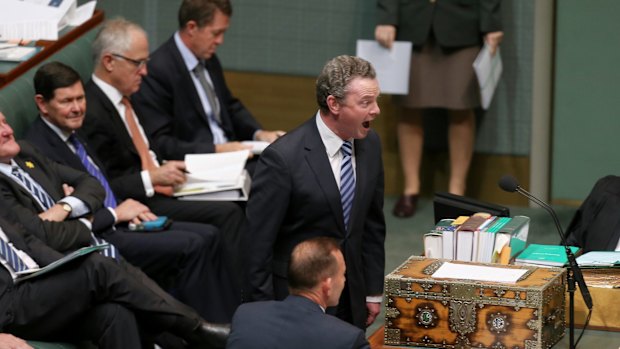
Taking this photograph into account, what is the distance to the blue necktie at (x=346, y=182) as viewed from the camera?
4270 millimetres

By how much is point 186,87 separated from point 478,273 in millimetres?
2745

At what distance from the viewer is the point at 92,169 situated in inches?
220

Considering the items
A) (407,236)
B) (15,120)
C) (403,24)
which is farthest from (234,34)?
(15,120)

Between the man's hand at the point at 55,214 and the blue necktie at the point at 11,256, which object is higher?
the man's hand at the point at 55,214

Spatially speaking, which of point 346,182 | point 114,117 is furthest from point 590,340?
point 114,117

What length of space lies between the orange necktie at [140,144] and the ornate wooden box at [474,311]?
2.19 metres

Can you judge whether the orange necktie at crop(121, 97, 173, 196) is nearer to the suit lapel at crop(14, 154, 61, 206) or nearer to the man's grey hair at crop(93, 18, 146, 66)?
the man's grey hair at crop(93, 18, 146, 66)

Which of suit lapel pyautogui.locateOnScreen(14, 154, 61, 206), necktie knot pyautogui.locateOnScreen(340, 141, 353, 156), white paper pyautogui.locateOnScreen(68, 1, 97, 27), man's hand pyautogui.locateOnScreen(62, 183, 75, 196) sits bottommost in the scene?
man's hand pyautogui.locateOnScreen(62, 183, 75, 196)

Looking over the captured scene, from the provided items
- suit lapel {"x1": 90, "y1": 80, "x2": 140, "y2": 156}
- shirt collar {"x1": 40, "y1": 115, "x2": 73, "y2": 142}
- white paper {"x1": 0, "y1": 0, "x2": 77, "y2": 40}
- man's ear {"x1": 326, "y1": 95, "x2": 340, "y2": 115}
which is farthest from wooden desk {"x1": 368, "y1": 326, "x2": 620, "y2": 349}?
white paper {"x1": 0, "y1": 0, "x2": 77, "y2": 40}

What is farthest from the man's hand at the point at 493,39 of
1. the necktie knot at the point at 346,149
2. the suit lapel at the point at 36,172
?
the necktie knot at the point at 346,149

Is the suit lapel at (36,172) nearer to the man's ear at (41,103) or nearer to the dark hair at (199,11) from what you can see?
the man's ear at (41,103)

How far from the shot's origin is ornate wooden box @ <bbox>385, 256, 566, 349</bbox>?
3770 mm

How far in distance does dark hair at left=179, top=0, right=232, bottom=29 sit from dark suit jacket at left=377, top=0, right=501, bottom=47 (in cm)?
130

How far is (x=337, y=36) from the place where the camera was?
7895 mm
